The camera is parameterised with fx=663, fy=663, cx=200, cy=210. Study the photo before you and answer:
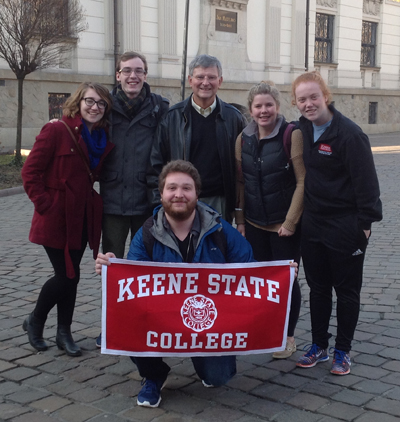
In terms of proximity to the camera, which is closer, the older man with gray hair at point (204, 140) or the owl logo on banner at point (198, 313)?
the owl logo on banner at point (198, 313)

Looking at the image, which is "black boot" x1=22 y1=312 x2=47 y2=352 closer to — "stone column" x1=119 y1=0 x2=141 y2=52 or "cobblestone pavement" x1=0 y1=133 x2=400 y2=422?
"cobblestone pavement" x1=0 y1=133 x2=400 y2=422

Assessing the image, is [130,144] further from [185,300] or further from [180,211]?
[185,300]

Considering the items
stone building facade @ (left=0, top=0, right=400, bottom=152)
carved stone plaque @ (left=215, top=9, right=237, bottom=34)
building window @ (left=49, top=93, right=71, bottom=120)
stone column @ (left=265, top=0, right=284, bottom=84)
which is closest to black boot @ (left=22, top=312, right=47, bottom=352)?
stone building facade @ (left=0, top=0, right=400, bottom=152)

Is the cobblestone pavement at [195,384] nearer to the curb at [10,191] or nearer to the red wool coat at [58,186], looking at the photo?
the red wool coat at [58,186]

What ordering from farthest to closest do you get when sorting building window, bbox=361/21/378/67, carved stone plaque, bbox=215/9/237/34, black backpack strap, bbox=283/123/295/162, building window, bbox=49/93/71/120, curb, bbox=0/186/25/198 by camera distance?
1. building window, bbox=361/21/378/67
2. carved stone plaque, bbox=215/9/237/34
3. building window, bbox=49/93/71/120
4. curb, bbox=0/186/25/198
5. black backpack strap, bbox=283/123/295/162

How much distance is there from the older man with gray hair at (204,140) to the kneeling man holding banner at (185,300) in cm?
75

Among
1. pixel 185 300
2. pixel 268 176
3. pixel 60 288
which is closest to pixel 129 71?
pixel 268 176

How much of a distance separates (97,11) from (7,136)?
550cm

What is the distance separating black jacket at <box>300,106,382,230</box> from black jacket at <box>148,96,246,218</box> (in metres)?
0.60

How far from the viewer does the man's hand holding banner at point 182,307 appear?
3.71 m

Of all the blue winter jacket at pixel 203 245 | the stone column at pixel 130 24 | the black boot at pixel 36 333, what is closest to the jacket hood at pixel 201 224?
the blue winter jacket at pixel 203 245

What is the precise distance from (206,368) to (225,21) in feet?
78.8

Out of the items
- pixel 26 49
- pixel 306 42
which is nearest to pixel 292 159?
pixel 26 49

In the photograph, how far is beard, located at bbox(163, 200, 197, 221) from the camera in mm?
3771
